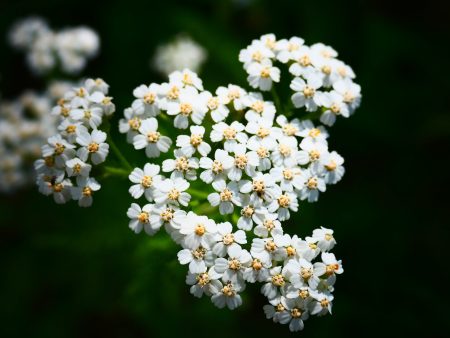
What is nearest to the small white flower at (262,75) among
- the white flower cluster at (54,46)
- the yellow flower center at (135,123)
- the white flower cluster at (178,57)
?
the yellow flower center at (135,123)

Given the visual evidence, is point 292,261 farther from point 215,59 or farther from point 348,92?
point 215,59

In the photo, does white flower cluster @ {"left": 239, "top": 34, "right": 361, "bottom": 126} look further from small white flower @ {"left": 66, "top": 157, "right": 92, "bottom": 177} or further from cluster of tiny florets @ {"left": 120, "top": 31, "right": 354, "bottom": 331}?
small white flower @ {"left": 66, "top": 157, "right": 92, "bottom": 177}

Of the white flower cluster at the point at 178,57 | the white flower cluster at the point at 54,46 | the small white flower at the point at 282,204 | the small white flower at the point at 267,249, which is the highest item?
the white flower cluster at the point at 178,57

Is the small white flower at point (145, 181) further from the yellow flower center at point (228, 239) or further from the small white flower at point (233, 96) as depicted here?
the small white flower at point (233, 96)

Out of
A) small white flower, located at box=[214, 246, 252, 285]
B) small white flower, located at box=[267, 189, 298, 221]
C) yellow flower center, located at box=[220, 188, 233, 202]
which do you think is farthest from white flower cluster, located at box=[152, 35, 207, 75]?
small white flower, located at box=[214, 246, 252, 285]

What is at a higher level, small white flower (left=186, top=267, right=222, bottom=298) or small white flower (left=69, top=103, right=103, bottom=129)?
small white flower (left=69, top=103, right=103, bottom=129)

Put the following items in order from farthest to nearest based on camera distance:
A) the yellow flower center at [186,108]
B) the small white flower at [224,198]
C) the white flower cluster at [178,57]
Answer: the white flower cluster at [178,57]
the yellow flower center at [186,108]
the small white flower at [224,198]

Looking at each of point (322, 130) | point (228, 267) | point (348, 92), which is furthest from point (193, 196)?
point (348, 92)
